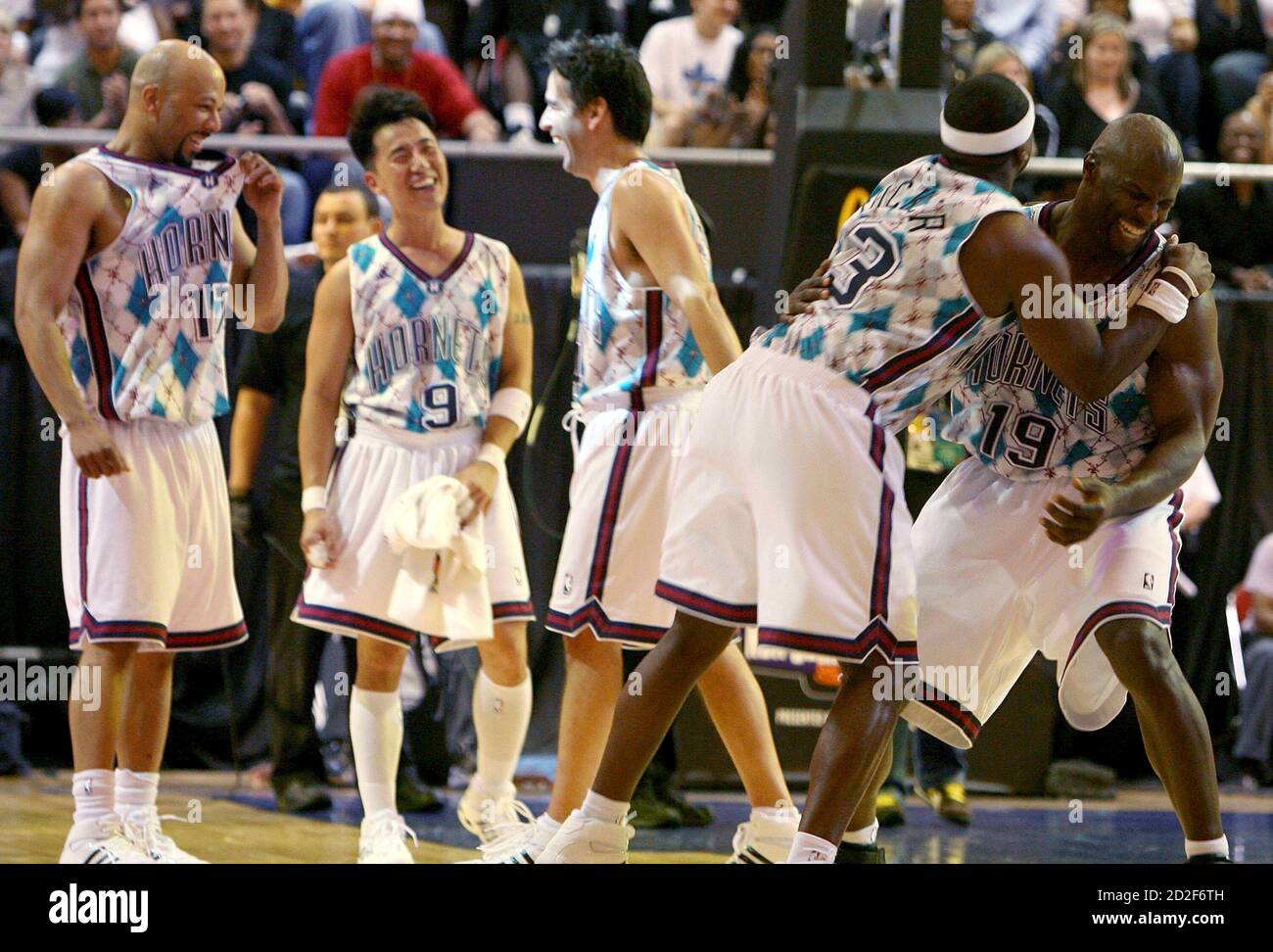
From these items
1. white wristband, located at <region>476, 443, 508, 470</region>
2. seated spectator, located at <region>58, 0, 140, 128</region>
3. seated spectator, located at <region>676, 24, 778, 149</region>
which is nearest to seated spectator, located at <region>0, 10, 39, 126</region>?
seated spectator, located at <region>58, 0, 140, 128</region>

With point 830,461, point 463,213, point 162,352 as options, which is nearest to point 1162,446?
point 830,461

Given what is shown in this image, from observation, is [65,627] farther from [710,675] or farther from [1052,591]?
[1052,591]

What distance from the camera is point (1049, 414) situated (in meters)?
4.21

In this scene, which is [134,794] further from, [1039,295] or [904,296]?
[1039,295]

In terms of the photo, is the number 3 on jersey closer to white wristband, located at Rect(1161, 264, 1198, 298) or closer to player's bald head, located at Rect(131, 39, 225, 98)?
white wristband, located at Rect(1161, 264, 1198, 298)

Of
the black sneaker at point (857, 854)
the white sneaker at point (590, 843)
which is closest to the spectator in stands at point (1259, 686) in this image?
the black sneaker at point (857, 854)

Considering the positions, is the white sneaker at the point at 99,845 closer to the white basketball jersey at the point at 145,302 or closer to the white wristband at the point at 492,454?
the white basketball jersey at the point at 145,302

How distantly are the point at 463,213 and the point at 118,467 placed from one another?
10.8ft

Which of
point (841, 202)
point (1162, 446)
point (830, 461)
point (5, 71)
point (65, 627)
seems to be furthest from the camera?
point (5, 71)

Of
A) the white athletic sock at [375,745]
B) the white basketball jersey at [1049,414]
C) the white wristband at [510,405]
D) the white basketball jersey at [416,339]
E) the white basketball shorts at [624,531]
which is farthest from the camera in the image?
the white wristband at [510,405]

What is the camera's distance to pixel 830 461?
3.80 m

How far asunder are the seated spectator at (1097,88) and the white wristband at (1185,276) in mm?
4363

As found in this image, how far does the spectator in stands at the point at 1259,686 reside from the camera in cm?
714

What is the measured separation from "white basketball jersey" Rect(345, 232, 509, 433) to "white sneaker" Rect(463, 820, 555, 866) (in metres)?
1.17
